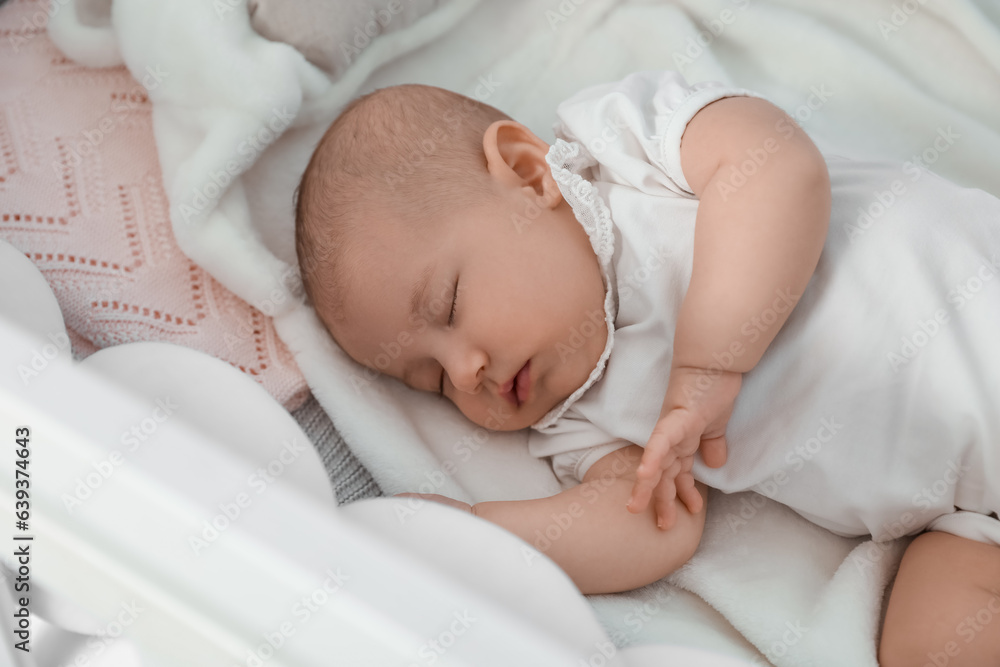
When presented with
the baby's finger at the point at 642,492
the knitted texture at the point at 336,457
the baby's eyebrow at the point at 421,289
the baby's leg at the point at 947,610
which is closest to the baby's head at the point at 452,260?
the baby's eyebrow at the point at 421,289

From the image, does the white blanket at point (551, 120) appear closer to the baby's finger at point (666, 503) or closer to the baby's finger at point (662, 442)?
the baby's finger at point (666, 503)

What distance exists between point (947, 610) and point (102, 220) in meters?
1.11

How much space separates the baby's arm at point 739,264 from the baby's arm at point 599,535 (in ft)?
0.13

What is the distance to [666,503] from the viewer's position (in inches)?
34.5

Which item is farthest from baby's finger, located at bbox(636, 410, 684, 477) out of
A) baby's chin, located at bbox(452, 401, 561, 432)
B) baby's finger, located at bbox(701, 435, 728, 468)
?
baby's chin, located at bbox(452, 401, 561, 432)

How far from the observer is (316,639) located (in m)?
0.39

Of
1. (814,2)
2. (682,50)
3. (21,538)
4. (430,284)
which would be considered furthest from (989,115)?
(21,538)

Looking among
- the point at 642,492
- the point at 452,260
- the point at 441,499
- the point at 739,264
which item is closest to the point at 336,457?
the point at 441,499

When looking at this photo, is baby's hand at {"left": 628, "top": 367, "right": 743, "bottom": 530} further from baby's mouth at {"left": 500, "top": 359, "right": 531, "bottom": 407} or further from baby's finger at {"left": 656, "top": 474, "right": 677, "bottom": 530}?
baby's mouth at {"left": 500, "top": 359, "right": 531, "bottom": 407}

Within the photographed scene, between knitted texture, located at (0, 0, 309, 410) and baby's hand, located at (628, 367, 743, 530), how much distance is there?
479mm

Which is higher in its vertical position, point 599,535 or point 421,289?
point 421,289

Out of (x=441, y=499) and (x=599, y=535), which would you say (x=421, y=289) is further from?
(x=599, y=535)

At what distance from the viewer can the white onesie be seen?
873 millimetres

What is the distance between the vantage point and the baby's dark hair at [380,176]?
3.10ft
